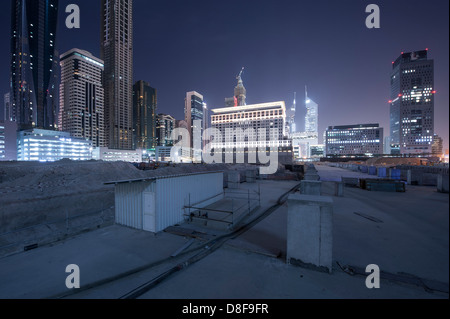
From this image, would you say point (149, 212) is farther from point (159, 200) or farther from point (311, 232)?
point (311, 232)

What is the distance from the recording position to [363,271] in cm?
611

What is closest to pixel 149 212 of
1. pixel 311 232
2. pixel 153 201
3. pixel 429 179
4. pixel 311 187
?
pixel 153 201

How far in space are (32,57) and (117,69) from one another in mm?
66174

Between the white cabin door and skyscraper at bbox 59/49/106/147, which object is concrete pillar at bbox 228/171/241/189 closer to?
the white cabin door

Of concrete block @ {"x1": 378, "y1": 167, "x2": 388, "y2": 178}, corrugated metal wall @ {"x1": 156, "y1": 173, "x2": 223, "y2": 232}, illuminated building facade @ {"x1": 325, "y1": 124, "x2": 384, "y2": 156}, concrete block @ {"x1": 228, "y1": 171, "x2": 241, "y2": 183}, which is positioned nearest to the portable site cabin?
corrugated metal wall @ {"x1": 156, "y1": 173, "x2": 223, "y2": 232}

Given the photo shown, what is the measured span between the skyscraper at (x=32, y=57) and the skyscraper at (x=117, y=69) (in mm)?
43751

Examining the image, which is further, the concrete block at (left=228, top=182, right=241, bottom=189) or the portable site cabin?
the concrete block at (left=228, top=182, right=241, bottom=189)

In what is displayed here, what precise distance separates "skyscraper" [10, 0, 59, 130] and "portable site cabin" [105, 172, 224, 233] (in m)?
204

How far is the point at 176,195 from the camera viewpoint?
11352 mm

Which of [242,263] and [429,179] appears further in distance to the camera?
[429,179]

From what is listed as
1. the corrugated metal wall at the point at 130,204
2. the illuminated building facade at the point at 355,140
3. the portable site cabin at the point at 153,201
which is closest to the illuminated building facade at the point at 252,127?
the illuminated building facade at the point at 355,140

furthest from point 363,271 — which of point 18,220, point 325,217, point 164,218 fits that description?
point 18,220

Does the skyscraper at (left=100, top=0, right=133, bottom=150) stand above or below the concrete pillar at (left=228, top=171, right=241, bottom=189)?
above

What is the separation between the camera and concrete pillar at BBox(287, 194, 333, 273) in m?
6.08
